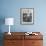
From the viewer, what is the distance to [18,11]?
4.53 metres

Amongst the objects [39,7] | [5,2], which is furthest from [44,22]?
[5,2]

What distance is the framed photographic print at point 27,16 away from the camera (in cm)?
452

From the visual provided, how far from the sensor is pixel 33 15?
14.9 feet

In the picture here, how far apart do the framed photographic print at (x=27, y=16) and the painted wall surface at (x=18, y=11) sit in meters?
0.11

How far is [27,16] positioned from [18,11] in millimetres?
361

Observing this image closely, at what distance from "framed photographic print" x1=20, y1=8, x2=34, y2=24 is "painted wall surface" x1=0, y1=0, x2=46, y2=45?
11 centimetres

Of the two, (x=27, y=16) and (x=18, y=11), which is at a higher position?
(x=18, y=11)

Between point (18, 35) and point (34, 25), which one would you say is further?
point (34, 25)

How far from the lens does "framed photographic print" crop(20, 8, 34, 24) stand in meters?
4.52

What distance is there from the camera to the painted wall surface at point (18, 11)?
4527 mm

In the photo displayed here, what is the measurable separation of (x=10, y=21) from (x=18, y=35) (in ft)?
1.75

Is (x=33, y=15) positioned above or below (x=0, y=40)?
above

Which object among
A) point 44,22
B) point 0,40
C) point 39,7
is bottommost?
point 0,40

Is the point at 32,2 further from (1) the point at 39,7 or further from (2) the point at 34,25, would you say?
(2) the point at 34,25
